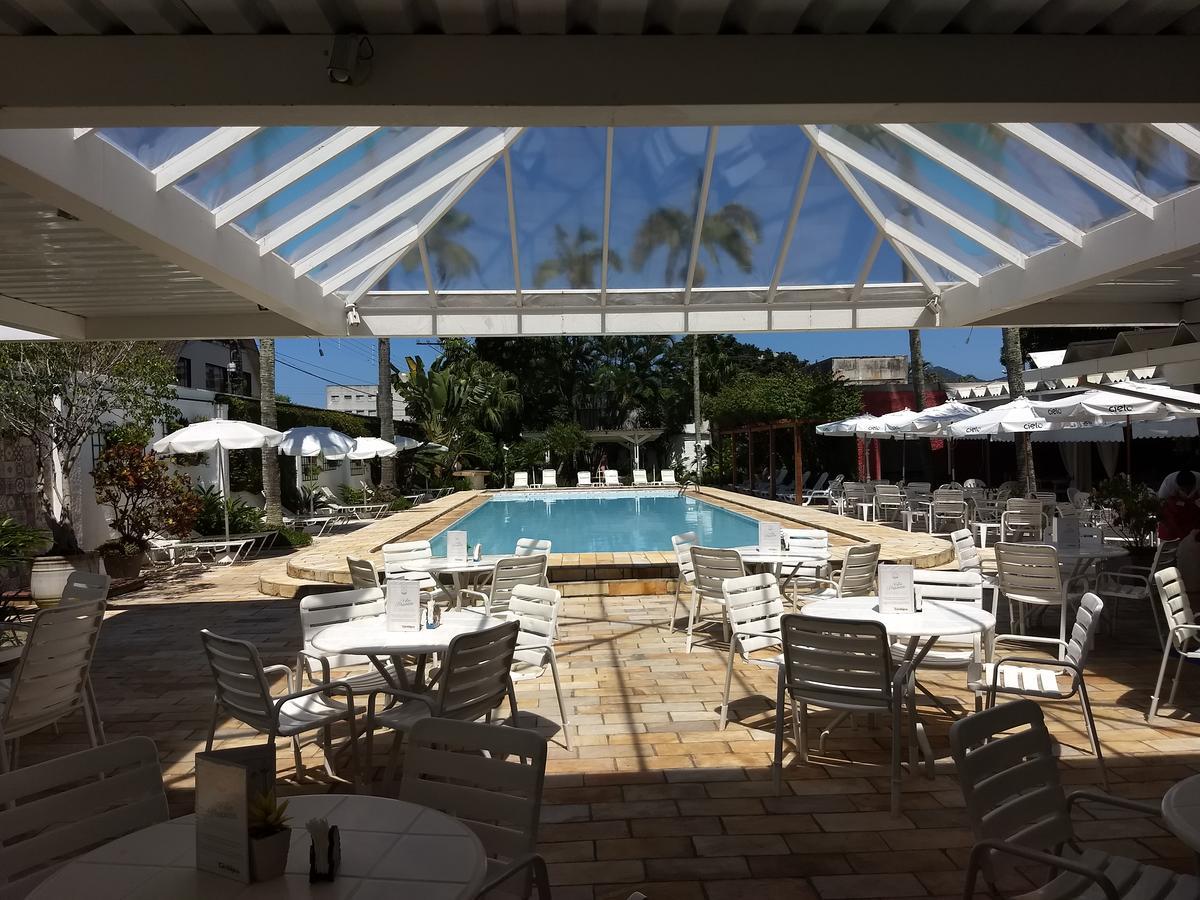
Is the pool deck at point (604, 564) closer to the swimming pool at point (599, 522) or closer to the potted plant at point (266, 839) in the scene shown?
the swimming pool at point (599, 522)

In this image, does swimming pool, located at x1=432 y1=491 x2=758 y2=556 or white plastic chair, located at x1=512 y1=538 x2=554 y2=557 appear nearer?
white plastic chair, located at x1=512 y1=538 x2=554 y2=557

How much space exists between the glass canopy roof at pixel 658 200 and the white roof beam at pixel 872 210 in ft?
0.08

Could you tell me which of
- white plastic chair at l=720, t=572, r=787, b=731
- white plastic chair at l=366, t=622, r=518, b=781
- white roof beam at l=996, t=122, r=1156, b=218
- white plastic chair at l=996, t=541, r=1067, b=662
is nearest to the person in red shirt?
white plastic chair at l=996, t=541, r=1067, b=662

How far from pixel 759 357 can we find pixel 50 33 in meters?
38.7

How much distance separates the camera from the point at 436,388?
25250mm

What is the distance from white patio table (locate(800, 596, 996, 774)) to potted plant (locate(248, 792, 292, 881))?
8.72 feet

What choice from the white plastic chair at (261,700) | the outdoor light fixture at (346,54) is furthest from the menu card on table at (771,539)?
the outdoor light fixture at (346,54)

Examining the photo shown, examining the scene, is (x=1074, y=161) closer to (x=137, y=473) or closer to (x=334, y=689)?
(x=334, y=689)

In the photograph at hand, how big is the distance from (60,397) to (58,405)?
0.14 metres

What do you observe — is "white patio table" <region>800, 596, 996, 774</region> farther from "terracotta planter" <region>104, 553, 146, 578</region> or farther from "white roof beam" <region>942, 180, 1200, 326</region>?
"terracotta planter" <region>104, 553, 146, 578</region>

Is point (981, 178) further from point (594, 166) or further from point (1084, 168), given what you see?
point (594, 166)

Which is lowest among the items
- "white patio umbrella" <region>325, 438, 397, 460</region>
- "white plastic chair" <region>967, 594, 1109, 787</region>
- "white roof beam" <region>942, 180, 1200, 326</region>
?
"white plastic chair" <region>967, 594, 1109, 787</region>

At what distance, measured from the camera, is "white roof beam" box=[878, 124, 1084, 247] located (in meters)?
5.96

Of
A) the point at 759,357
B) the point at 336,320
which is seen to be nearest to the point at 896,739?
the point at 336,320
